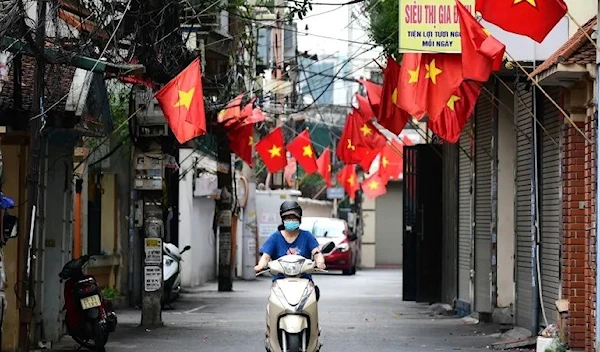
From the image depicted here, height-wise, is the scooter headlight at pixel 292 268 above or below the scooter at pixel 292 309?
above

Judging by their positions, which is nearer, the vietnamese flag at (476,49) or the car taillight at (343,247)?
the vietnamese flag at (476,49)

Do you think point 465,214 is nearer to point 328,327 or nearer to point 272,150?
point 328,327

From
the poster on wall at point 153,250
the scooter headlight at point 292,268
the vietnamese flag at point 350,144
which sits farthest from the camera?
the vietnamese flag at point 350,144

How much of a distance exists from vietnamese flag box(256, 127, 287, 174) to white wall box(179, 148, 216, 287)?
5.67 feet

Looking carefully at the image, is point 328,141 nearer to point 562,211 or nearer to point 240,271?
point 240,271

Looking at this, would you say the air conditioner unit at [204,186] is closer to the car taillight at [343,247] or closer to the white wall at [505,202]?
the car taillight at [343,247]

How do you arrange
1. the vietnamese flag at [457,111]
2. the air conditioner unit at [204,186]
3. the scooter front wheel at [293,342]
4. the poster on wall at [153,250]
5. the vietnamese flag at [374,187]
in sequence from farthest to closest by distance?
the vietnamese flag at [374,187] < the air conditioner unit at [204,186] < the poster on wall at [153,250] < the vietnamese flag at [457,111] < the scooter front wheel at [293,342]

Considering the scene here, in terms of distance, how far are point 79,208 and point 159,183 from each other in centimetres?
287

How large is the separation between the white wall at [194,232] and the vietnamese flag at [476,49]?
15730 mm

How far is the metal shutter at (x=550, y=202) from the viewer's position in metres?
16.8

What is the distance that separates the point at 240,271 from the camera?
132ft

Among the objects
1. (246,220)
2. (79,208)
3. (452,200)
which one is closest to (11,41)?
(79,208)

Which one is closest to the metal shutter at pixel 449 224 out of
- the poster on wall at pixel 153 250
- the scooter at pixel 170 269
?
the scooter at pixel 170 269

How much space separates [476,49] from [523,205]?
4824mm
